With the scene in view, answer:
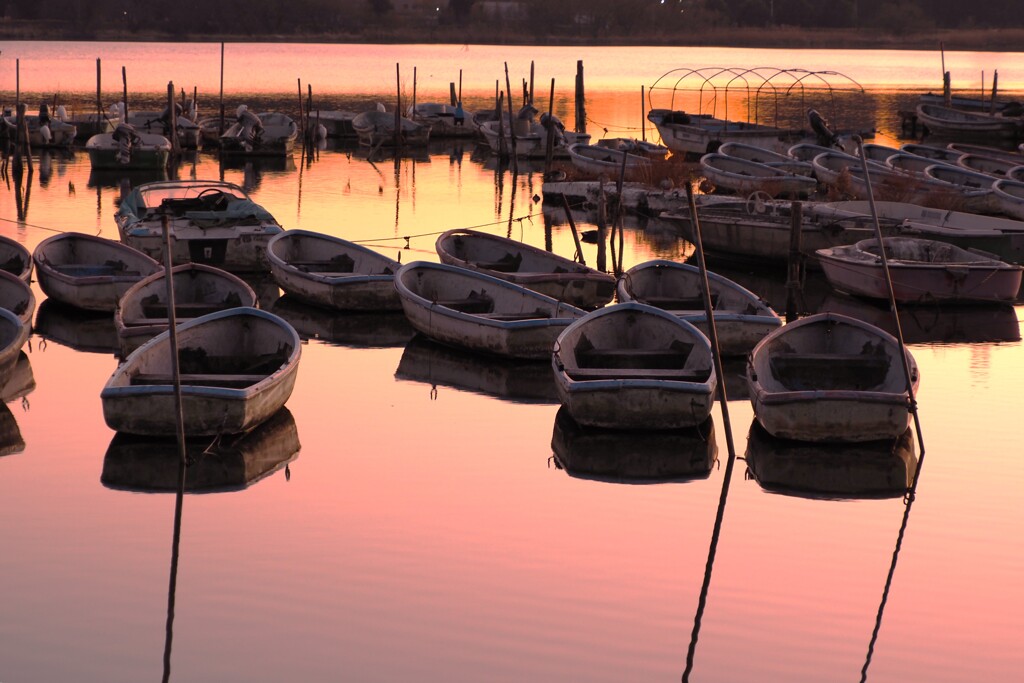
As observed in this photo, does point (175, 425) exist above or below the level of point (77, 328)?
above

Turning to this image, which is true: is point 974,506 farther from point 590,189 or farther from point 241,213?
point 590,189

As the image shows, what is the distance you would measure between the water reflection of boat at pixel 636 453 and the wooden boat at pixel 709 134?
2874 cm

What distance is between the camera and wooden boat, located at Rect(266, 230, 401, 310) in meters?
21.4

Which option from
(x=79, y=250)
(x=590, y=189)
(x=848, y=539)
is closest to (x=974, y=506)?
(x=848, y=539)

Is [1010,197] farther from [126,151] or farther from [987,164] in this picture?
[126,151]

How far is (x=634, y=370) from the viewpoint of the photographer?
51.4ft

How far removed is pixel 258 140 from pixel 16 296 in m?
26.7

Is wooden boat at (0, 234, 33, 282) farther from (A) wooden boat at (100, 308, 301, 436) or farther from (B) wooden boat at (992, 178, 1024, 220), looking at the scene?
(B) wooden boat at (992, 178, 1024, 220)

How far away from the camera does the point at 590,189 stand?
3331cm

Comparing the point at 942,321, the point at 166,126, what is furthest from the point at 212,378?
the point at 166,126

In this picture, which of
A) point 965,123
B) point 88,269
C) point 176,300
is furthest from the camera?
point 965,123

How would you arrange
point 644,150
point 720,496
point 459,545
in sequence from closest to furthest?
point 459,545 → point 720,496 → point 644,150

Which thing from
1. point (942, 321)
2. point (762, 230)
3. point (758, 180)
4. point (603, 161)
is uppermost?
point (758, 180)

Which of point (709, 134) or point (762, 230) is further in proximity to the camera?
point (709, 134)
